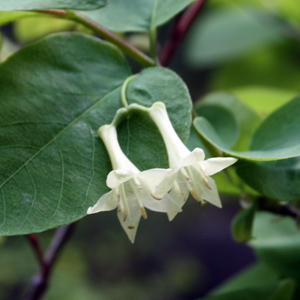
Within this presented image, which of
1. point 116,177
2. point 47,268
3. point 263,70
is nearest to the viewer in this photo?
point 116,177

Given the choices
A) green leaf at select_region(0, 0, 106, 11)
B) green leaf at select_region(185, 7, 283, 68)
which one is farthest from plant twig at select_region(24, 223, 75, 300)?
green leaf at select_region(185, 7, 283, 68)

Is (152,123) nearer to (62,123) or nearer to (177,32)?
(62,123)

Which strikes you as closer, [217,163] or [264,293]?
[217,163]

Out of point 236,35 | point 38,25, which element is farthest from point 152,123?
point 236,35

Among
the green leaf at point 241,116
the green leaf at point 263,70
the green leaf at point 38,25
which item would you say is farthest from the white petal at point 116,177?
the green leaf at point 263,70

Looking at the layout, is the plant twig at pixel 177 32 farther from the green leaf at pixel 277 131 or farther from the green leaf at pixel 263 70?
the green leaf at pixel 263 70

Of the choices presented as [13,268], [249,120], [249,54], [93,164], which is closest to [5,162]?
[93,164]
